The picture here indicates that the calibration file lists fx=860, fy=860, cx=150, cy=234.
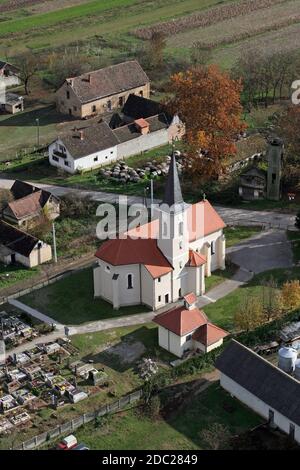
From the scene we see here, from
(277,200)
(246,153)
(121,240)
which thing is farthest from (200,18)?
(121,240)

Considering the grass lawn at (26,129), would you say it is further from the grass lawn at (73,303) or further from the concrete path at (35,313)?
the concrete path at (35,313)

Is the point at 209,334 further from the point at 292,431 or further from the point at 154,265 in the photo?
the point at 292,431

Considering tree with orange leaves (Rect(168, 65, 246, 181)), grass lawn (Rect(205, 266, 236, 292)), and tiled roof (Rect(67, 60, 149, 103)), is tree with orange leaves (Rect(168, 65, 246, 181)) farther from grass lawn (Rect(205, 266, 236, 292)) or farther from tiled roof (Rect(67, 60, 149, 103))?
tiled roof (Rect(67, 60, 149, 103))

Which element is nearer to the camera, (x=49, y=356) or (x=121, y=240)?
(x=49, y=356)

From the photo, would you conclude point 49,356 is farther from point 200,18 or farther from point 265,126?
point 200,18

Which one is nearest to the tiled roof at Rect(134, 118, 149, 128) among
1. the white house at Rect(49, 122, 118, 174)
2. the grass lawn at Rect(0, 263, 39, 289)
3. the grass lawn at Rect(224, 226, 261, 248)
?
the white house at Rect(49, 122, 118, 174)

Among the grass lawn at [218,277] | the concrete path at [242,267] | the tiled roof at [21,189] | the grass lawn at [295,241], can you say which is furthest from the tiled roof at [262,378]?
the tiled roof at [21,189]
